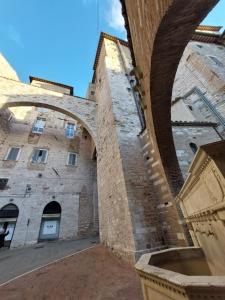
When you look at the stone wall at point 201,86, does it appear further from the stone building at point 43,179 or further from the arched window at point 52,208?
the arched window at point 52,208

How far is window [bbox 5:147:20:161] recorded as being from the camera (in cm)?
1068

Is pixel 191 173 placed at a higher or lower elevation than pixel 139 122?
lower

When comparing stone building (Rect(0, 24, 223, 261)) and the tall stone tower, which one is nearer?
the tall stone tower

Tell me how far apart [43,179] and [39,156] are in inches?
75.0

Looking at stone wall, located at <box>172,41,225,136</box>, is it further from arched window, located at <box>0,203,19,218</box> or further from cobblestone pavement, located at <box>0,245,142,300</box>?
arched window, located at <box>0,203,19,218</box>

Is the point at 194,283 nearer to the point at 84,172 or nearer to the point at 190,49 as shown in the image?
the point at 84,172

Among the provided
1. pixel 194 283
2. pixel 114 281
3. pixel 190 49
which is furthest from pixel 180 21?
pixel 190 49

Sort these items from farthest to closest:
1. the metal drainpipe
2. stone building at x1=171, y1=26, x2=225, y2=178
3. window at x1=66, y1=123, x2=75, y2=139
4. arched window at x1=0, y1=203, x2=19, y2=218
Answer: window at x1=66, y1=123, x2=75, y2=139 < arched window at x1=0, y1=203, x2=19, y2=218 < the metal drainpipe < stone building at x1=171, y1=26, x2=225, y2=178

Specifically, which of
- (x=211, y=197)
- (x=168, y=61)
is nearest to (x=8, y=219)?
(x=211, y=197)

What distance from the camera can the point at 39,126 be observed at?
13102 millimetres

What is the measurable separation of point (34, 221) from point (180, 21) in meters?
10.9

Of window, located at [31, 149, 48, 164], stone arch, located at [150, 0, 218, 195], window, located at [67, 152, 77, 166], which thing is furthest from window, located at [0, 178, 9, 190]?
stone arch, located at [150, 0, 218, 195]

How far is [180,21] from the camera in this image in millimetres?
1619

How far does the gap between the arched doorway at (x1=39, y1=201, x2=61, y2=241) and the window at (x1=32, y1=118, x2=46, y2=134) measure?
6096mm
